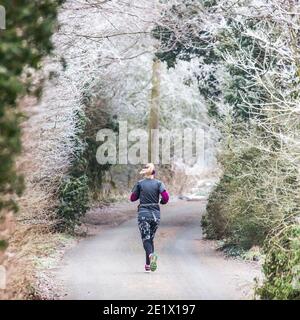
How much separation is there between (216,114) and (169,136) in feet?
50.7

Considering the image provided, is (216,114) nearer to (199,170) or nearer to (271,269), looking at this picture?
(271,269)

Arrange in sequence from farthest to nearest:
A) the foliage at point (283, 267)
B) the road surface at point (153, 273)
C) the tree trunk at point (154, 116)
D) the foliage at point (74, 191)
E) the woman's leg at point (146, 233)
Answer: the tree trunk at point (154, 116) → the foliage at point (74, 191) → the woman's leg at point (146, 233) → the road surface at point (153, 273) → the foliage at point (283, 267)

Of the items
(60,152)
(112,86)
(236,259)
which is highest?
(112,86)

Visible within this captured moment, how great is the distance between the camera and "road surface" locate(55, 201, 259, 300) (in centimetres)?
1215

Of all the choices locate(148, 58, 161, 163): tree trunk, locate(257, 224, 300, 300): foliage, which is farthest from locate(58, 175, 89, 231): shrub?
locate(148, 58, 161, 163): tree trunk

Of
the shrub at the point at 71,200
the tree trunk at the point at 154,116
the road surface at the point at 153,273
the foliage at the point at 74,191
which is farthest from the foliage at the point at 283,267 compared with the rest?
the tree trunk at the point at 154,116

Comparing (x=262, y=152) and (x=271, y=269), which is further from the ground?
(x=262, y=152)

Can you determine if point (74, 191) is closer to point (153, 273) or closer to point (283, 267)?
point (153, 273)

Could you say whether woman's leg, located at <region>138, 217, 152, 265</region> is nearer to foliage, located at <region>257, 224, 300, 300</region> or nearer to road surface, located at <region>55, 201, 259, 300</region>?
road surface, located at <region>55, 201, 259, 300</region>

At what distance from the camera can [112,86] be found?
1197 inches

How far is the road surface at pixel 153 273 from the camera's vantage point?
12145mm

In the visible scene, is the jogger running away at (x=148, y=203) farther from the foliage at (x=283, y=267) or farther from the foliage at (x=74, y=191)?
the foliage at (x=74, y=191)

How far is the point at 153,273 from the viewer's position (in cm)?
1435
